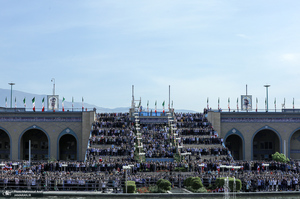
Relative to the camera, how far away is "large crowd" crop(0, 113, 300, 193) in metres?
42.6

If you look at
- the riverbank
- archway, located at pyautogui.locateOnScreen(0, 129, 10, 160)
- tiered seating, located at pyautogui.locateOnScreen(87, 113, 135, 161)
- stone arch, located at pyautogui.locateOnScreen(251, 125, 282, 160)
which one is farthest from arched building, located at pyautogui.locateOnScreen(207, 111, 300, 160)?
archway, located at pyautogui.locateOnScreen(0, 129, 10, 160)

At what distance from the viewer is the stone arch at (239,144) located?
73.4 meters

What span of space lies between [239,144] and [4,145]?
38.8 metres

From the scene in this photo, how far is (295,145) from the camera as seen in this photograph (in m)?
75.9

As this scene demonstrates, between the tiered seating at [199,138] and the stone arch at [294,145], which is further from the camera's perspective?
the stone arch at [294,145]

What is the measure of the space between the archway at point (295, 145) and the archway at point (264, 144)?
109 inches

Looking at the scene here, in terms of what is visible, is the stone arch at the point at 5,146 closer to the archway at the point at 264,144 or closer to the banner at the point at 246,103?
the banner at the point at 246,103

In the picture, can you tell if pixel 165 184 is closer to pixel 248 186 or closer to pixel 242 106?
pixel 248 186

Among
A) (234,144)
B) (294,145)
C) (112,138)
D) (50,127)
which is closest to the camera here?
(112,138)

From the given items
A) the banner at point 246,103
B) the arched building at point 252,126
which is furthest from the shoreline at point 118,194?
the banner at point 246,103

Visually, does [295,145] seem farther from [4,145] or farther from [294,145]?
[4,145]

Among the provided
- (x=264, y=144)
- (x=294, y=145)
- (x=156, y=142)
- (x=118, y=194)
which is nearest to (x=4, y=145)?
(x=156, y=142)

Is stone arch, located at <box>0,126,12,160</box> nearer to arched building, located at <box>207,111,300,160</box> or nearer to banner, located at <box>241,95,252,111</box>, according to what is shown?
arched building, located at <box>207,111,300,160</box>

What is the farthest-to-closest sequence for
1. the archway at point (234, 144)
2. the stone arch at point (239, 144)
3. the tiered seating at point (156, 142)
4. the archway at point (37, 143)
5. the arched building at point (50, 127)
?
the archway at point (234, 144) → the archway at point (37, 143) → the stone arch at point (239, 144) → the arched building at point (50, 127) → the tiered seating at point (156, 142)
